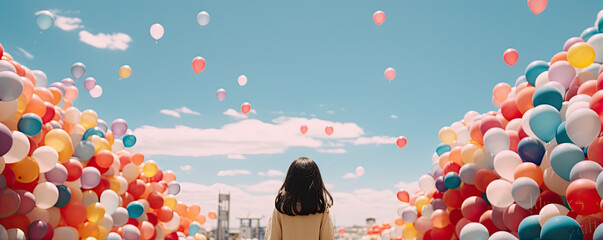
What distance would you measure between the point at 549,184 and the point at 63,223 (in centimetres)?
462

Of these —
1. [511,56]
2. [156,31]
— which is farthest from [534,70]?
[156,31]

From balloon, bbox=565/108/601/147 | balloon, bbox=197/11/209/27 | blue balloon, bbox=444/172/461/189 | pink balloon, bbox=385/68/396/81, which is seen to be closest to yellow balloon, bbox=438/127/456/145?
blue balloon, bbox=444/172/461/189

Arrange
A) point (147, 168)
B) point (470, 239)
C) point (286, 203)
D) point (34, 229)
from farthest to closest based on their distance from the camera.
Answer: point (147, 168)
point (470, 239)
point (34, 229)
point (286, 203)

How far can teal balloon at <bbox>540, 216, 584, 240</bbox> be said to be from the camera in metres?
3.33

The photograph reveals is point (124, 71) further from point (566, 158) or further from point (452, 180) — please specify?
point (566, 158)

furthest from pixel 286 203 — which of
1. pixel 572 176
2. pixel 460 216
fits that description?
pixel 460 216

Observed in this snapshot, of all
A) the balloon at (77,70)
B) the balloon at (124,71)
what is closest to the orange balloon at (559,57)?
the balloon at (124,71)

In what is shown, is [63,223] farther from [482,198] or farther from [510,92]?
[510,92]

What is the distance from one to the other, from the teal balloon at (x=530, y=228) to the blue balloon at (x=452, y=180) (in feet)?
5.64

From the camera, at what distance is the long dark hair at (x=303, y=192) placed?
6.05 feet

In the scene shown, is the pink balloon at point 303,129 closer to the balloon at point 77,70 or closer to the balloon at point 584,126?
the balloon at point 77,70

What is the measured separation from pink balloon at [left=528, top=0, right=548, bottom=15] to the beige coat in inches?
158

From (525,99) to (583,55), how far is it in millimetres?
757

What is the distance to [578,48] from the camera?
4.05 m
